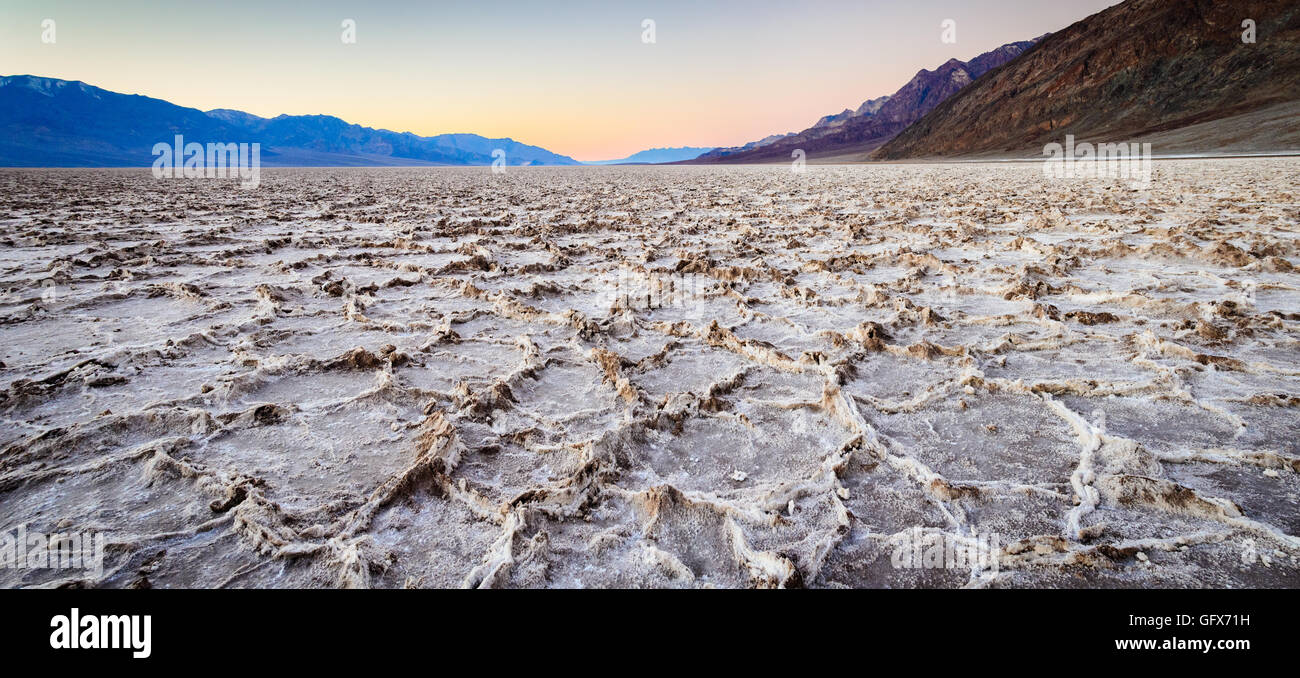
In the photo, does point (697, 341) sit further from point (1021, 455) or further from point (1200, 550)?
point (1200, 550)

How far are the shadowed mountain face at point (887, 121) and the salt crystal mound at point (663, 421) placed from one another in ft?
355

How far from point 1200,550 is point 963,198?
11.3m

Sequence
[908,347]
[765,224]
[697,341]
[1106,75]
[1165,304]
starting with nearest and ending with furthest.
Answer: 1. [908,347]
2. [697,341]
3. [1165,304]
4. [765,224]
5. [1106,75]

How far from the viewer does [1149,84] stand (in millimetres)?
46625

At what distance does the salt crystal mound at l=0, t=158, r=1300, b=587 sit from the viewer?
145cm

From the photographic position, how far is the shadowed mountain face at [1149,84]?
125 ft
